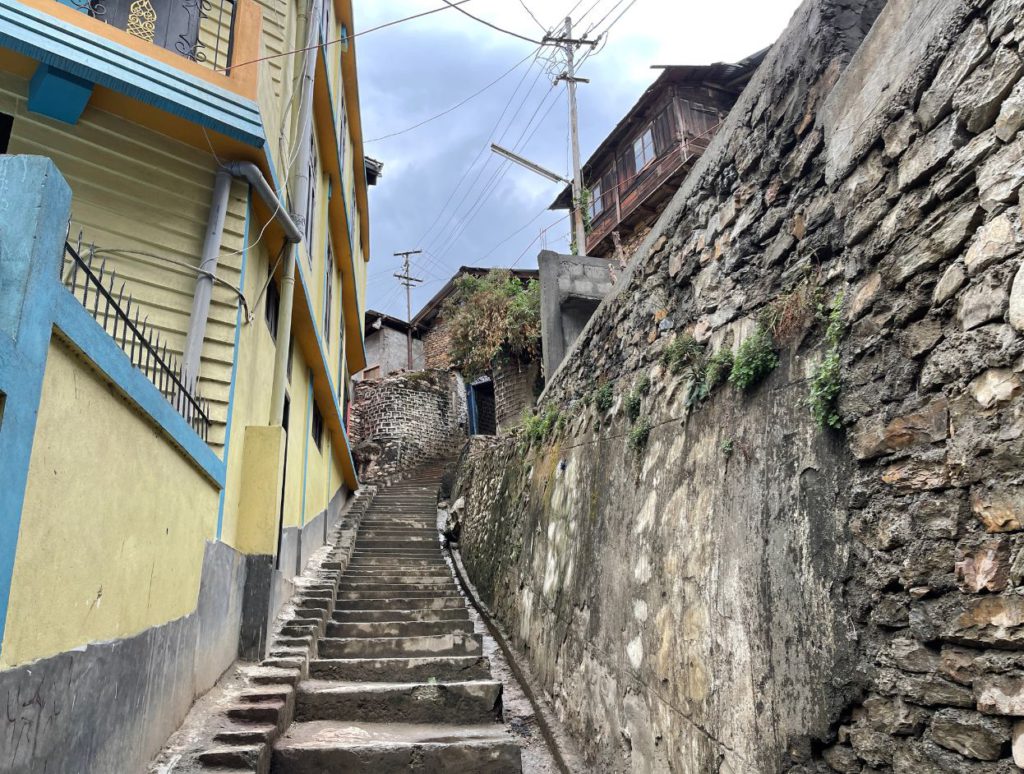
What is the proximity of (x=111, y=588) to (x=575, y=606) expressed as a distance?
9.32 ft

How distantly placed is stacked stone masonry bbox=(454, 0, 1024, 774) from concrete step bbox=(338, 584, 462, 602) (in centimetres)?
375

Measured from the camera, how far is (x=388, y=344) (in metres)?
26.8

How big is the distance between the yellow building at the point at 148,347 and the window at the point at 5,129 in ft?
0.07

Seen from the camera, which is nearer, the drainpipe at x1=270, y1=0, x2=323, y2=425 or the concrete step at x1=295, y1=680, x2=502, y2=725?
the concrete step at x1=295, y1=680, x2=502, y2=725

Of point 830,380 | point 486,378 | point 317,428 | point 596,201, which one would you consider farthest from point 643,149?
point 830,380

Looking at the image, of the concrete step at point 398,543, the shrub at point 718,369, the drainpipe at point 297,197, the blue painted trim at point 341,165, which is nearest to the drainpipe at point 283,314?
the drainpipe at point 297,197

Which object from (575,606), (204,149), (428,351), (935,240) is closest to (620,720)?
(575,606)

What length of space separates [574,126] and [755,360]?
557 inches

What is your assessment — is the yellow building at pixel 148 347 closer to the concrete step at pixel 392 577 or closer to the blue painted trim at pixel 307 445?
the blue painted trim at pixel 307 445

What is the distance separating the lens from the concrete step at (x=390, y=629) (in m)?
6.14

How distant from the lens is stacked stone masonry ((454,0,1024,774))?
65.7 inches

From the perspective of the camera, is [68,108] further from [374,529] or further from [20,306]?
[374,529]

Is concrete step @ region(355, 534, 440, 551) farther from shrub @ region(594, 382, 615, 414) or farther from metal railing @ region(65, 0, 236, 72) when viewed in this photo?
metal railing @ region(65, 0, 236, 72)

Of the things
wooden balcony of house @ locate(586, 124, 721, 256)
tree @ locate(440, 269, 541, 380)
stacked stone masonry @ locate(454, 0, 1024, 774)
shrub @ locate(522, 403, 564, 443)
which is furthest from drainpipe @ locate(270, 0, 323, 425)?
tree @ locate(440, 269, 541, 380)
